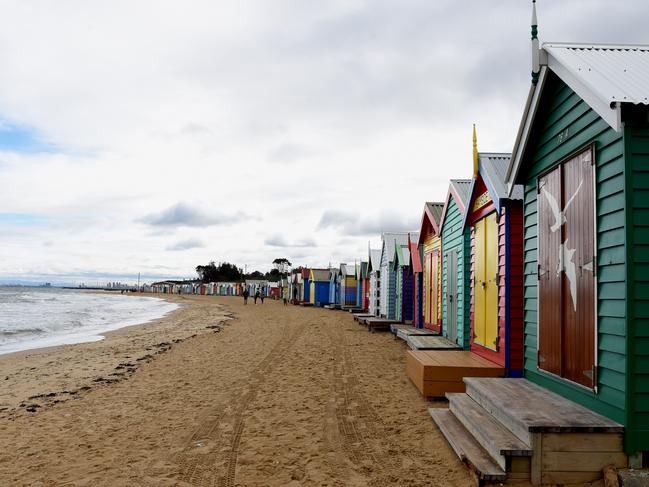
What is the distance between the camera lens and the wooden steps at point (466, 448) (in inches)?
174

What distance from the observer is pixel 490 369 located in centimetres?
789

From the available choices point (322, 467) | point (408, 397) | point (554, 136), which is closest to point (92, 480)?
point (322, 467)

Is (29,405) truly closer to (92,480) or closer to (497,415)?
(92,480)

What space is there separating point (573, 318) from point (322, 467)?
301 cm

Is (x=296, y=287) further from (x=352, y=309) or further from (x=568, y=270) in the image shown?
(x=568, y=270)

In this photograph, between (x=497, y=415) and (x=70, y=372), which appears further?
(x=70, y=372)

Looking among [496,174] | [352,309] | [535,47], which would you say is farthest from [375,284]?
[535,47]

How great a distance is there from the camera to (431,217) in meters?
14.9

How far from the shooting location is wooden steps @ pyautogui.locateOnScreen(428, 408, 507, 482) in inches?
174

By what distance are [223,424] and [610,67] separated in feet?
20.0

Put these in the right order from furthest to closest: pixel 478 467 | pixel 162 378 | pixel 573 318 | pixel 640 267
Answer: pixel 162 378, pixel 573 318, pixel 478 467, pixel 640 267

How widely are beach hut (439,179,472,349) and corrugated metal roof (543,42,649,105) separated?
5.03 meters

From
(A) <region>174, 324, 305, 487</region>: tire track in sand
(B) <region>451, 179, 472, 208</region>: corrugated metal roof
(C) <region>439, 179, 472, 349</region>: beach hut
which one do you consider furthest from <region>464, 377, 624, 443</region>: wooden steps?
(B) <region>451, 179, 472, 208</region>: corrugated metal roof

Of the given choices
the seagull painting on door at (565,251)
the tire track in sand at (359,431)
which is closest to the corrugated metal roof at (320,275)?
the tire track in sand at (359,431)
